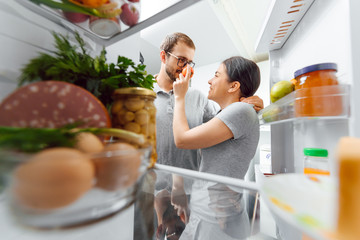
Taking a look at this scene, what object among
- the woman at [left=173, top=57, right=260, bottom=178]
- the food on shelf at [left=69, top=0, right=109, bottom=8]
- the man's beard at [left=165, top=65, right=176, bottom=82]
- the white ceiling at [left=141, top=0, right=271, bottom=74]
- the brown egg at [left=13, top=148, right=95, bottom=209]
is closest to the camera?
the brown egg at [left=13, top=148, right=95, bottom=209]

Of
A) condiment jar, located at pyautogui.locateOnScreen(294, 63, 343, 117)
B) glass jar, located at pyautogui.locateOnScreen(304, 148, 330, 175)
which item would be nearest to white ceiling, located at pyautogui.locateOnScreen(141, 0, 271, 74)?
condiment jar, located at pyautogui.locateOnScreen(294, 63, 343, 117)

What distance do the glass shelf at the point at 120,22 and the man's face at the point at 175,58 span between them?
0.78 metres

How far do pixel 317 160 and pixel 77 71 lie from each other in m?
0.62

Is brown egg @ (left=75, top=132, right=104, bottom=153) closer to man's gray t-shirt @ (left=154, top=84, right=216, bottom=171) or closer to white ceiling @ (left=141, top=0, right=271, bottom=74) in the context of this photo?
man's gray t-shirt @ (left=154, top=84, right=216, bottom=171)

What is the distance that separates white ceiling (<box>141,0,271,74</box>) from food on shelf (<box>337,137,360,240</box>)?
1385mm

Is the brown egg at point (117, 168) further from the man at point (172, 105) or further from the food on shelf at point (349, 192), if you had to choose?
the man at point (172, 105)

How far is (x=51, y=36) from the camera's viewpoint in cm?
25

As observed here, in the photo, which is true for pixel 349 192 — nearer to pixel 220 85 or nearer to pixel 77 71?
pixel 77 71

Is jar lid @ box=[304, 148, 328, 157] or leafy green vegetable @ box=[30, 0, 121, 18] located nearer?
leafy green vegetable @ box=[30, 0, 121, 18]

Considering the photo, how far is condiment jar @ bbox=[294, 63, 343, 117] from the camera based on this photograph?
41 cm

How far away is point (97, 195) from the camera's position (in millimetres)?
171

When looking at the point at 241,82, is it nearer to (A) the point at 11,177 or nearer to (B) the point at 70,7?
(B) the point at 70,7

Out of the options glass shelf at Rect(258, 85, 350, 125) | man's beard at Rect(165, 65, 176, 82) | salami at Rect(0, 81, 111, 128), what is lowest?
salami at Rect(0, 81, 111, 128)

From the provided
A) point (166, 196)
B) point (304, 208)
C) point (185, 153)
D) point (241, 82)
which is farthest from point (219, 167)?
point (304, 208)
